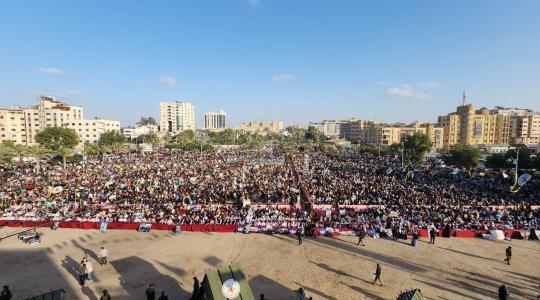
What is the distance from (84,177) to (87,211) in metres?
14.5

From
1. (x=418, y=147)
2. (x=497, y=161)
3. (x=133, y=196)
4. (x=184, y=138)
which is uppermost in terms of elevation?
(x=418, y=147)

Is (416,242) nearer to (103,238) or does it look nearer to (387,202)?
(387,202)

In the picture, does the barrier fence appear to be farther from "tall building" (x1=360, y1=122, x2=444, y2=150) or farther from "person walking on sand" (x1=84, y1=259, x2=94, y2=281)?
"tall building" (x1=360, y1=122, x2=444, y2=150)

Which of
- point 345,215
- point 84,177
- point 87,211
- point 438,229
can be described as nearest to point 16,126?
point 84,177

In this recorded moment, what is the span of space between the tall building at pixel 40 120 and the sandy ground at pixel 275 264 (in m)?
88.7

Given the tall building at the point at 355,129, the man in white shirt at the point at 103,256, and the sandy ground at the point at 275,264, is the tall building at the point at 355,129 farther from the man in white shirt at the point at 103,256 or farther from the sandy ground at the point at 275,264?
the man in white shirt at the point at 103,256

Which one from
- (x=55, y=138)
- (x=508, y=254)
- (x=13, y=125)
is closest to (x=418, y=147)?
(x=508, y=254)

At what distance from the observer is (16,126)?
9469 cm

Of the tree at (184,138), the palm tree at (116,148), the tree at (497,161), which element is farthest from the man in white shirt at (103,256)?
the tree at (184,138)

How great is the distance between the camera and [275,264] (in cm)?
1526

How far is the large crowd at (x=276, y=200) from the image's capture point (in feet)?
69.9

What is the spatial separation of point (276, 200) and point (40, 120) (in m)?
106

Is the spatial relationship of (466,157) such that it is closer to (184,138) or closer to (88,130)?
(184,138)

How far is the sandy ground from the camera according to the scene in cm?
1293
